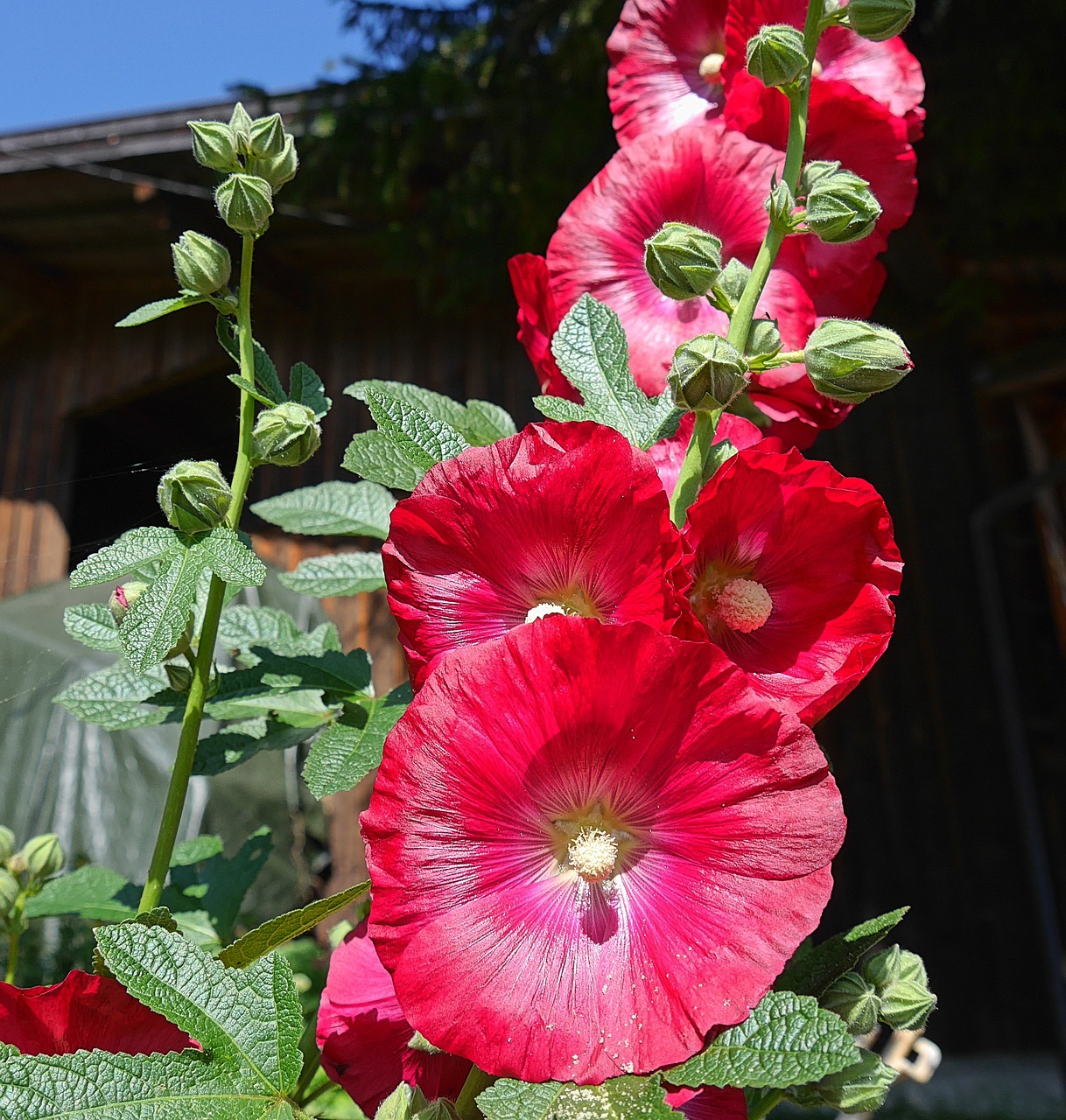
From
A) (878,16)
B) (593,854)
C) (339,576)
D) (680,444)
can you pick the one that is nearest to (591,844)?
(593,854)

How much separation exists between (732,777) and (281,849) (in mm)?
3676

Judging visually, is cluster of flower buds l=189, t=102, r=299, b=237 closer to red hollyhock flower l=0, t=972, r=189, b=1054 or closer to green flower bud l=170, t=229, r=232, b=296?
green flower bud l=170, t=229, r=232, b=296

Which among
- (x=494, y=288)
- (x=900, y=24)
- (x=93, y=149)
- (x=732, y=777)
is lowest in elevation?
(x=732, y=777)

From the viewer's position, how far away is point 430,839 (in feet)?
1.27

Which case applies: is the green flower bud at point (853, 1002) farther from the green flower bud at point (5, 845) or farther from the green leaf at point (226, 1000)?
the green flower bud at point (5, 845)

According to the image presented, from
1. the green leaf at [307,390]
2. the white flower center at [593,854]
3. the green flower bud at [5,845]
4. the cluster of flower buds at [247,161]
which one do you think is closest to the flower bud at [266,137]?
the cluster of flower buds at [247,161]

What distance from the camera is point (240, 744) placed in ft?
2.18

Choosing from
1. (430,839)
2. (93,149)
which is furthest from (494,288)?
(430,839)

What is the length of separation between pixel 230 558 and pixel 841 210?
0.34 metres

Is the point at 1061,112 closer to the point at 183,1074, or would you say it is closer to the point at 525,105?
the point at 525,105

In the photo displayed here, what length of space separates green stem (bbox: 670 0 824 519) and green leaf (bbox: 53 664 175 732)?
1.15ft

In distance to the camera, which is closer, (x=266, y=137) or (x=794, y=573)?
(x=794, y=573)

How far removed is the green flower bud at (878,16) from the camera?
Answer: 555 millimetres

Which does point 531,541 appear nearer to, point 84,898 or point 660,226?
point 660,226
